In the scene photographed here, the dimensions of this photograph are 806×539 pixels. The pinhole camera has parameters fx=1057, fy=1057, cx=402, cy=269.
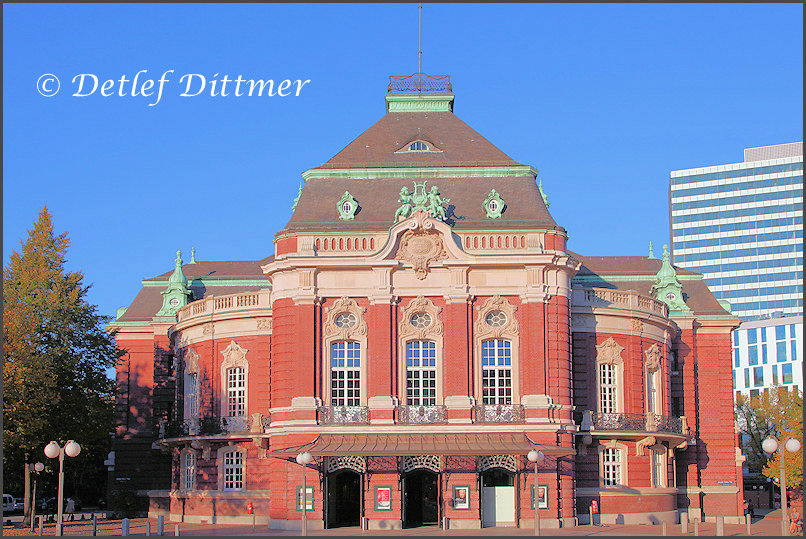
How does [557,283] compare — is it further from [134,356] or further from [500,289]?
[134,356]

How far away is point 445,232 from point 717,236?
11073cm

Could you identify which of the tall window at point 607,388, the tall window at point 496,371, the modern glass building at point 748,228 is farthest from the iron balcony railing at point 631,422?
the modern glass building at point 748,228

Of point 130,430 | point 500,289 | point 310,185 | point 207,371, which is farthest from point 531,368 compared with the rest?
point 130,430

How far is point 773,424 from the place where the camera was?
78.6 metres

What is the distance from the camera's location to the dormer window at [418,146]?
5228 cm

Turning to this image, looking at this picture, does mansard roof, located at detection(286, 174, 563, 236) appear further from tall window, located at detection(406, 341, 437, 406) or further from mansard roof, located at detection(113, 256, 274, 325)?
mansard roof, located at detection(113, 256, 274, 325)

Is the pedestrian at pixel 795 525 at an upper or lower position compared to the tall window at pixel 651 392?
lower

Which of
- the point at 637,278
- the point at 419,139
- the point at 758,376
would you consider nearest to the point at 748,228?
the point at 758,376

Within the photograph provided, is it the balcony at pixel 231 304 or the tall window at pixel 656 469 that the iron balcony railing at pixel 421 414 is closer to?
the balcony at pixel 231 304

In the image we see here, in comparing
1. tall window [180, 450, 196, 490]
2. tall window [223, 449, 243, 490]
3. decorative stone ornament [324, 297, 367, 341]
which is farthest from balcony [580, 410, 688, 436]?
tall window [180, 450, 196, 490]

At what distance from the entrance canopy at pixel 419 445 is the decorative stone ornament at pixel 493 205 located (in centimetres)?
994

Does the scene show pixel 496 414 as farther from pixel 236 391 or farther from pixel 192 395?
pixel 192 395

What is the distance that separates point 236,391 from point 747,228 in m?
110

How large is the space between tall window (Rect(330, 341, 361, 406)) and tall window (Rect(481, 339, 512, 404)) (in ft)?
18.3
